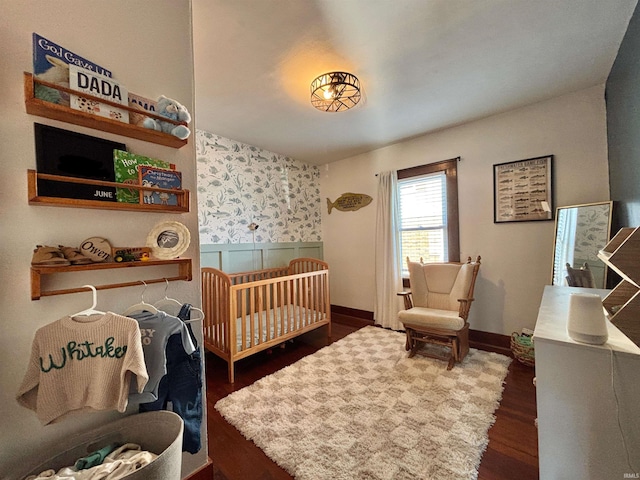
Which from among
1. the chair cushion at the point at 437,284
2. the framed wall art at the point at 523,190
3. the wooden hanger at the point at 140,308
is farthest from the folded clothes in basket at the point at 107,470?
the framed wall art at the point at 523,190

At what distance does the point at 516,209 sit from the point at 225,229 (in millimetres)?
3082

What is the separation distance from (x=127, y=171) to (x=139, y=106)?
0.90 feet

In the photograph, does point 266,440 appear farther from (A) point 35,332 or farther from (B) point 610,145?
(B) point 610,145

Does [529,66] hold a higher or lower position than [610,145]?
higher

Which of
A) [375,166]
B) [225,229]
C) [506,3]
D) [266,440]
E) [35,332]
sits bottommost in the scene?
[266,440]

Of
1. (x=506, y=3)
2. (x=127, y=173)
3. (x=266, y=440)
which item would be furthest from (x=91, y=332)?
(x=506, y=3)

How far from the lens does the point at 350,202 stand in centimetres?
381

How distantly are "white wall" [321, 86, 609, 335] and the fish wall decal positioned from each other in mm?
492

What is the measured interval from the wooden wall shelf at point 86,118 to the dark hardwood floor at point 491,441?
1597 millimetres

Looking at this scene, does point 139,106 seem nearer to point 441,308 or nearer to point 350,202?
point 441,308

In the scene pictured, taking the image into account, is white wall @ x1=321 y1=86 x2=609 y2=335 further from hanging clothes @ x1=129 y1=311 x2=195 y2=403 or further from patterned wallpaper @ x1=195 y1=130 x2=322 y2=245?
hanging clothes @ x1=129 y1=311 x2=195 y2=403

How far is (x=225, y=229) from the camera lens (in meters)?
3.00

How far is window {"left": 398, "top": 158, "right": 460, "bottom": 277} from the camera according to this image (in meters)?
2.89

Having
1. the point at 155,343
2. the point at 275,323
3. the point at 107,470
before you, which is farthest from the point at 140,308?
the point at 275,323
